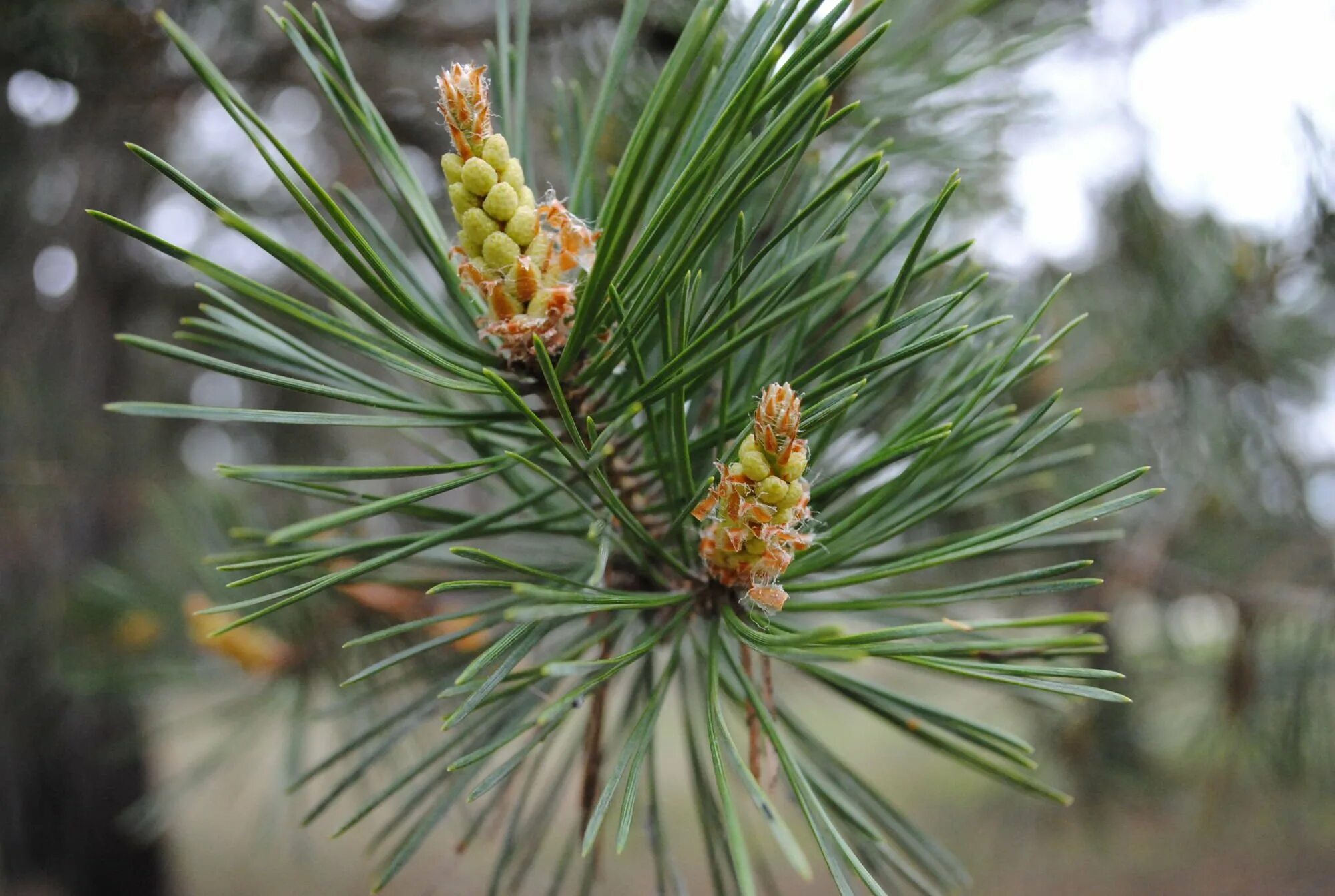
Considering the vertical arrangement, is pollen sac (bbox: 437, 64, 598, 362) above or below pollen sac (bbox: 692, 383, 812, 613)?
above

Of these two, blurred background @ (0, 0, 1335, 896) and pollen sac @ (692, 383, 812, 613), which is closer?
pollen sac @ (692, 383, 812, 613)

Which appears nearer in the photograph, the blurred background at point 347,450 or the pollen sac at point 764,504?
A: the pollen sac at point 764,504

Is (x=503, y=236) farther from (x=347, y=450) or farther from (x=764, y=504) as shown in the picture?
(x=347, y=450)

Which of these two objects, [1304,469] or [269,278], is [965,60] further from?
[269,278]

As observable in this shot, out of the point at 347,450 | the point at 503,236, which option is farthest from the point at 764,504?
the point at 347,450

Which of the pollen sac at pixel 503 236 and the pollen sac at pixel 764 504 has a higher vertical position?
the pollen sac at pixel 503 236
